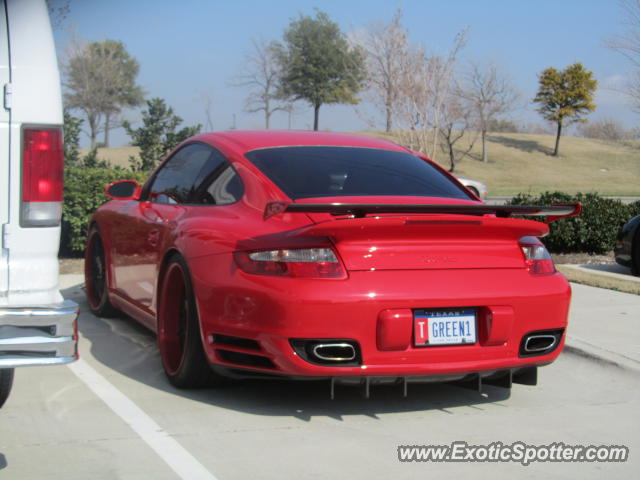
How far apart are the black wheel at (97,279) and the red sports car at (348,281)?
203cm

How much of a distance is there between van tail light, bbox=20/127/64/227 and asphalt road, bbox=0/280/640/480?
1.07 meters

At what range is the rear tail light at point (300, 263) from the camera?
13.3 ft

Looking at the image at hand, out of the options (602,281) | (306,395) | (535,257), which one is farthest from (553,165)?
(306,395)

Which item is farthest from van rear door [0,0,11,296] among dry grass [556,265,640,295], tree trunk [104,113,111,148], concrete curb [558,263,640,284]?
tree trunk [104,113,111,148]

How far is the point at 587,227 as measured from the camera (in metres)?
12.4

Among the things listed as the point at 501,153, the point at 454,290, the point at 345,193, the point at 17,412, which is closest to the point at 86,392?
the point at 17,412

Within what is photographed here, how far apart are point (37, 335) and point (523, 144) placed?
72309mm

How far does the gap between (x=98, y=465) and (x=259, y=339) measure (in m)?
0.97

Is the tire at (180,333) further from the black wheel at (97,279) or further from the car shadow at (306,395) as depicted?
the black wheel at (97,279)

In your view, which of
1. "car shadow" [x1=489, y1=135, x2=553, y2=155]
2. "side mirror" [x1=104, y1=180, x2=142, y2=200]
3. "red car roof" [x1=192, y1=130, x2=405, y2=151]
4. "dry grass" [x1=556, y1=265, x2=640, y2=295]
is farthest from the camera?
"car shadow" [x1=489, y1=135, x2=553, y2=155]

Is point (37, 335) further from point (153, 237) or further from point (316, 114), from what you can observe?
point (316, 114)

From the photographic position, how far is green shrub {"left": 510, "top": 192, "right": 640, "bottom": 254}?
40.1ft

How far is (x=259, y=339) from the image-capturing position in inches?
163

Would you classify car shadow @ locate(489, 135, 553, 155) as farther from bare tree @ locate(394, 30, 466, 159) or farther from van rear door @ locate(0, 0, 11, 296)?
van rear door @ locate(0, 0, 11, 296)
